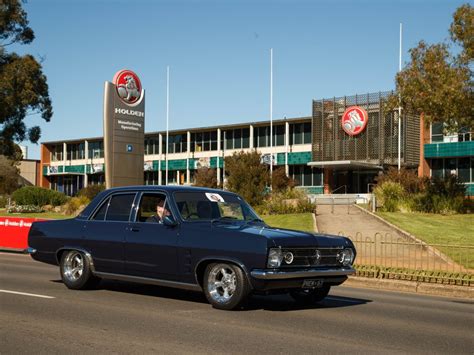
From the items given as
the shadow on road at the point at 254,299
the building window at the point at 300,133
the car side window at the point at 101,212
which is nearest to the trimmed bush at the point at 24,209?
the building window at the point at 300,133

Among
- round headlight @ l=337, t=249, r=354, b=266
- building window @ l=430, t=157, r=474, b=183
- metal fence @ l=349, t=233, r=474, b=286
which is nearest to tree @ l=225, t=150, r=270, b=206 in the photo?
metal fence @ l=349, t=233, r=474, b=286

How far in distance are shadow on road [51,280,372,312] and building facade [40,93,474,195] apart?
2898 centimetres

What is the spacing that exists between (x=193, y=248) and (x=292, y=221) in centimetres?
2030

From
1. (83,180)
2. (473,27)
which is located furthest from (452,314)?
(83,180)

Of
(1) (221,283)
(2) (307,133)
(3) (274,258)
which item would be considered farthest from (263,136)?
(3) (274,258)

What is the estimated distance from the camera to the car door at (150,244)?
9711 mm

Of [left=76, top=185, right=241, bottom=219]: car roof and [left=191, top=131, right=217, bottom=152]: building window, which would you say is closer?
[left=76, top=185, right=241, bottom=219]: car roof

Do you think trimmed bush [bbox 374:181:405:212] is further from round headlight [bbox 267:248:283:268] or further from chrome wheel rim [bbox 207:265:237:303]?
round headlight [bbox 267:248:283:268]

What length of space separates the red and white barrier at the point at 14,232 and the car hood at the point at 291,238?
13.8 m

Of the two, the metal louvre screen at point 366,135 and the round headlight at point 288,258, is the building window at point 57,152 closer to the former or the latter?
the metal louvre screen at point 366,135

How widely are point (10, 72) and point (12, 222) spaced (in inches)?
884

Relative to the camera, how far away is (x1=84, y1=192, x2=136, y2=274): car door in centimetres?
1045

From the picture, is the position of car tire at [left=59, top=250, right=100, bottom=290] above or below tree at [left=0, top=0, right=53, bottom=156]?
below

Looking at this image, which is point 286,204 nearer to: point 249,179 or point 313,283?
point 249,179
